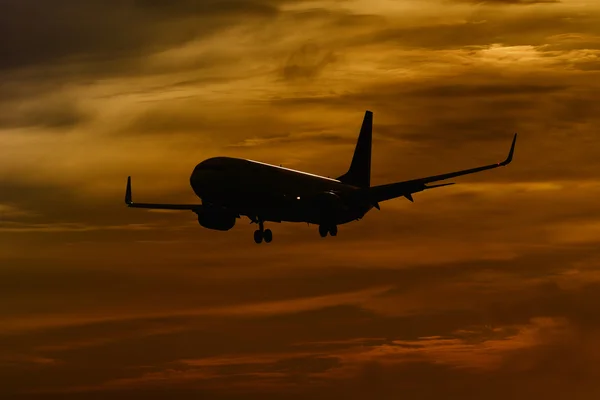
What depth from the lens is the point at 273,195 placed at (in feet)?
414

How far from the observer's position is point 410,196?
129 meters

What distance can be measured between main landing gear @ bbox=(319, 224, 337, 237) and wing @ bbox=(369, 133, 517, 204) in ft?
18.1

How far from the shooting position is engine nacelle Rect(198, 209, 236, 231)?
12888 centimetres

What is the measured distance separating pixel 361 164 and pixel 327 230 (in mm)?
27370

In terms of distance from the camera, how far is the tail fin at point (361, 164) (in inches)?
6211

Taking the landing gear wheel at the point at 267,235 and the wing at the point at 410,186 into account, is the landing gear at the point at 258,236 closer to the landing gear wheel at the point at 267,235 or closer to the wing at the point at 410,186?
the landing gear wheel at the point at 267,235

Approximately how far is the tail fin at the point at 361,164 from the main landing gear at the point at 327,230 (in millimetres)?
23213

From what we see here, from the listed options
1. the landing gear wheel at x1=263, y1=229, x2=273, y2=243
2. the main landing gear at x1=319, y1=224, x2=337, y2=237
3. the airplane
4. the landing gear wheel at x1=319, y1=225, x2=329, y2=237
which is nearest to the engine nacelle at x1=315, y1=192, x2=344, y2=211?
the airplane

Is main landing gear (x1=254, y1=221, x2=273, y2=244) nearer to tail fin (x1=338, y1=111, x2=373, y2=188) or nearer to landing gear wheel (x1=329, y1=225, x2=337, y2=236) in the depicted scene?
landing gear wheel (x1=329, y1=225, x2=337, y2=236)

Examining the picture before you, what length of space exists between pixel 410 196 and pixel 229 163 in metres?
21.1

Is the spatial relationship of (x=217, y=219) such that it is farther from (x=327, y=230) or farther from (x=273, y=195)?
(x=327, y=230)

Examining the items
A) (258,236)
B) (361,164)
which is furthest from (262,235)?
(361,164)

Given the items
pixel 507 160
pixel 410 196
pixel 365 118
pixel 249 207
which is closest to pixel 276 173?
pixel 249 207

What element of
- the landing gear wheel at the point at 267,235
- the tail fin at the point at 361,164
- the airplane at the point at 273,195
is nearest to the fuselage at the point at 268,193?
the airplane at the point at 273,195
